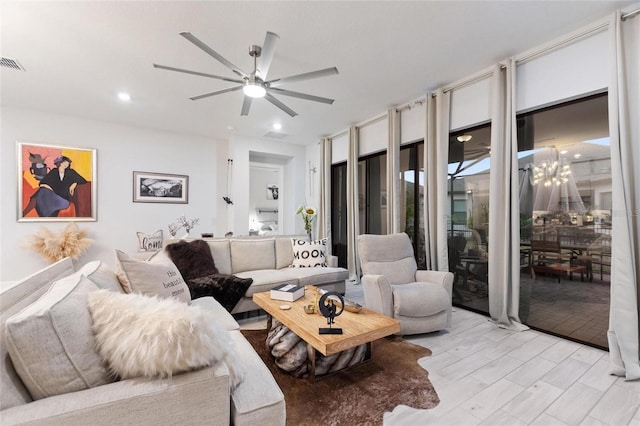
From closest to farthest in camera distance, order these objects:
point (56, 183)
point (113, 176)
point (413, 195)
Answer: point (413, 195)
point (56, 183)
point (113, 176)

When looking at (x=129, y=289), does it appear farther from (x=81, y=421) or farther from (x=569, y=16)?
(x=569, y=16)

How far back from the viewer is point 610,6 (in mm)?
2123

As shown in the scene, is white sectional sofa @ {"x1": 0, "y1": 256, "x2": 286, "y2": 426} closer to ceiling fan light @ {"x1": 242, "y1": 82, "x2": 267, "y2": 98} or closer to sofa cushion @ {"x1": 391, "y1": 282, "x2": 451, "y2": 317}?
sofa cushion @ {"x1": 391, "y1": 282, "x2": 451, "y2": 317}

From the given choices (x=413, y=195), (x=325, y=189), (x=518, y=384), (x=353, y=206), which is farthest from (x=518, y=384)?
(x=325, y=189)

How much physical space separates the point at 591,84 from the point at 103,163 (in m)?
6.32

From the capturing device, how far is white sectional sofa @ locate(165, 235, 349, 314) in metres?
3.31

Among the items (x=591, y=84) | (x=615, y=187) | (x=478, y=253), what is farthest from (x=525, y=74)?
(x=478, y=253)

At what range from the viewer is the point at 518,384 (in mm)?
1881

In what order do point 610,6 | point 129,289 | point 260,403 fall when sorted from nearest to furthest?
point 260,403
point 129,289
point 610,6

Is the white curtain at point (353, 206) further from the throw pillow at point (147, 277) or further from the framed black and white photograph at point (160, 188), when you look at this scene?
the throw pillow at point (147, 277)

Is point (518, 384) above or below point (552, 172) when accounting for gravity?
below

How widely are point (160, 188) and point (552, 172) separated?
5.68m

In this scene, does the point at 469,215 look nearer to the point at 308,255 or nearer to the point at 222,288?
the point at 308,255

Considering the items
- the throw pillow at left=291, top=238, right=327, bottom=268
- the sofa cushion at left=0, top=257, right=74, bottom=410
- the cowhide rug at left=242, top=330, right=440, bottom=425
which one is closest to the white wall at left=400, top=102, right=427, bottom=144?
the throw pillow at left=291, top=238, right=327, bottom=268
